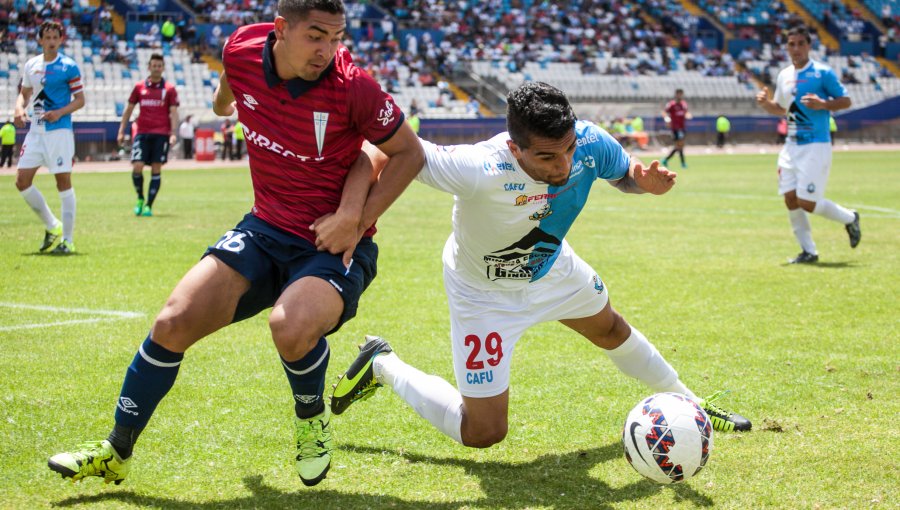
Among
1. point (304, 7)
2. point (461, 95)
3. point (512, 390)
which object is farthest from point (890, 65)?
point (304, 7)

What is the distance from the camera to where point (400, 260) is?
38.7 feet

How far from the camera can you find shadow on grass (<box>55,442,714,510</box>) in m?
4.23

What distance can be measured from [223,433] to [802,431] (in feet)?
10.3

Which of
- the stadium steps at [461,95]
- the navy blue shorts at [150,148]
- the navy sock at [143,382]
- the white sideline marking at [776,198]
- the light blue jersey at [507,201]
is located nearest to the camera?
the navy sock at [143,382]

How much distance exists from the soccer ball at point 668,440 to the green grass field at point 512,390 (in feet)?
0.56

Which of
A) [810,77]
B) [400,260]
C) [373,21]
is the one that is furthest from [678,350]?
[373,21]

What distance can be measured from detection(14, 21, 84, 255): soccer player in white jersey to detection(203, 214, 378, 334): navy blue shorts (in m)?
8.29

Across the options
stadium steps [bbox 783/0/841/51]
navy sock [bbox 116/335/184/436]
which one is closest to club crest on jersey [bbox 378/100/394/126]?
navy sock [bbox 116/335/184/436]

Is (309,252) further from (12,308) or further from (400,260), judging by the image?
(400,260)

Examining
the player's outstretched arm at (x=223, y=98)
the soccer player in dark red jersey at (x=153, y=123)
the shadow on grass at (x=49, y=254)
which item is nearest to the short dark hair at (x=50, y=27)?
the shadow on grass at (x=49, y=254)

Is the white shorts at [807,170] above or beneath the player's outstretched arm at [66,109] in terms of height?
above

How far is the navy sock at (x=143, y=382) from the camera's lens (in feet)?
14.0

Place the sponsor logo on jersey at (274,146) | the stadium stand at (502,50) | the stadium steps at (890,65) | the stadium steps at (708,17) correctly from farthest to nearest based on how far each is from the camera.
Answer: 1. the stadium steps at (708,17)
2. the stadium steps at (890,65)
3. the stadium stand at (502,50)
4. the sponsor logo on jersey at (274,146)

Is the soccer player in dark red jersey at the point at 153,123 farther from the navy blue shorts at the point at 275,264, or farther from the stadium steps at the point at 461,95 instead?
the stadium steps at the point at 461,95
